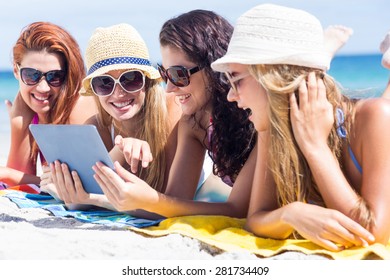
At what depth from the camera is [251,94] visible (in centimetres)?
288

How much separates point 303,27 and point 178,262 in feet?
3.74

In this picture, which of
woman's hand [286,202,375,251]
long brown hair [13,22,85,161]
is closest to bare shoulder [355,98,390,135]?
woman's hand [286,202,375,251]

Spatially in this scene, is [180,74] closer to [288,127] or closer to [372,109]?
[288,127]

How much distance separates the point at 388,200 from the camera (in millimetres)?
2637

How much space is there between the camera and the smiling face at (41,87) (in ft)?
14.8

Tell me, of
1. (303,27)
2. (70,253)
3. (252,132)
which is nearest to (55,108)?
(252,132)

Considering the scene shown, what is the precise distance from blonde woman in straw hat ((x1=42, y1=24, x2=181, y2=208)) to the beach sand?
0.61 meters

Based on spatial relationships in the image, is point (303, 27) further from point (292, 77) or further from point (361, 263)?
point (361, 263)

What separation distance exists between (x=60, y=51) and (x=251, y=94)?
82.6 inches

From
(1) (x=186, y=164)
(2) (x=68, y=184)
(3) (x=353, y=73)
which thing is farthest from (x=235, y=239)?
(3) (x=353, y=73)

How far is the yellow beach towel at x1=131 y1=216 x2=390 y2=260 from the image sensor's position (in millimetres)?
2598

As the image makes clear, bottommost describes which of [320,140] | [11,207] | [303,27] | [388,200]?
[11,207]

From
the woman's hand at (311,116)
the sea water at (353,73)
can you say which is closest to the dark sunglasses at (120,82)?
the woman's hand at (311,116)

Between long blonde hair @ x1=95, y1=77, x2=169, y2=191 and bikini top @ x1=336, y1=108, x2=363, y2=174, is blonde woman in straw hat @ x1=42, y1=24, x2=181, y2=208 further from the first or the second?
bikini top @ x1=336, y1=108, x2=363, y2=174
